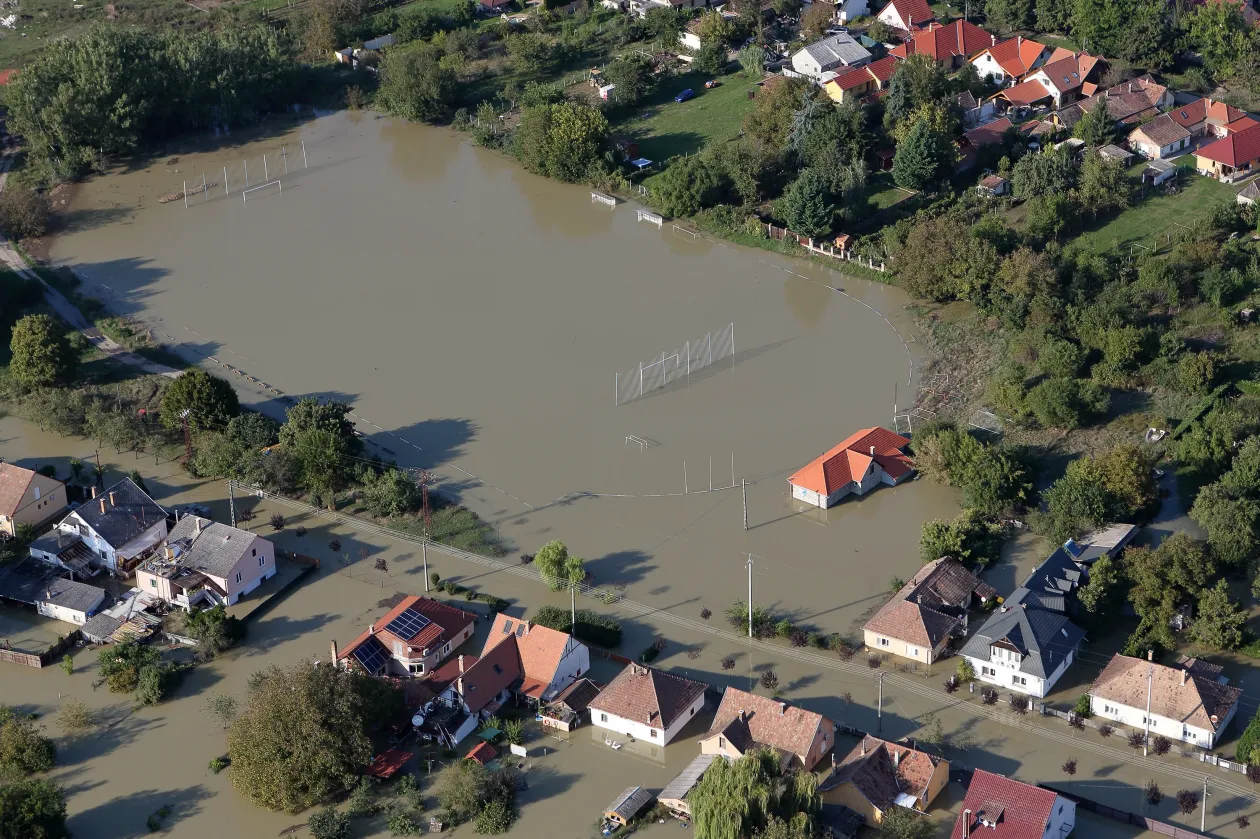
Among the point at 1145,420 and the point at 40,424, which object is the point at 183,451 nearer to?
the point at 40,424

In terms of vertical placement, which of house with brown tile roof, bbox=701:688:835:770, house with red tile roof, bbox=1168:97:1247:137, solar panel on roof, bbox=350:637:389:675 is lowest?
house with brown tile roof, bbox=701:688:835:770

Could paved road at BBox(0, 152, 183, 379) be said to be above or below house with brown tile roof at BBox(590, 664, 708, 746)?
above

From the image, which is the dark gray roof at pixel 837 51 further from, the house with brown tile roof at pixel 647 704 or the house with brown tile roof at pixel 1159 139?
the house with brown tile roof at pixel 647 704

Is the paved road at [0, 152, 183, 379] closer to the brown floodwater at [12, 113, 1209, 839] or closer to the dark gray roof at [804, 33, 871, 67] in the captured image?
the brown floodwater at [12, 113, 1209, 839]

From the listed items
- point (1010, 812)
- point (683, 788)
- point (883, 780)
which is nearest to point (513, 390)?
point (683, 788)

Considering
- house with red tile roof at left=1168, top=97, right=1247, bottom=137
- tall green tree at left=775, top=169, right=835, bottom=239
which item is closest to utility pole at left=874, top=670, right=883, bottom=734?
tall green tree at left=775, top=169, right=835, bottom=239

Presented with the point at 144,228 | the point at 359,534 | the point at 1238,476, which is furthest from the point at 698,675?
the point at 144,228

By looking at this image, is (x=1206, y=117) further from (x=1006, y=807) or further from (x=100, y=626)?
(x=100, y=626)

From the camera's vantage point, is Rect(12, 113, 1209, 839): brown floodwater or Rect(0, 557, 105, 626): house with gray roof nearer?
Rect(12, 113, 1209, 839): brown floodwater
